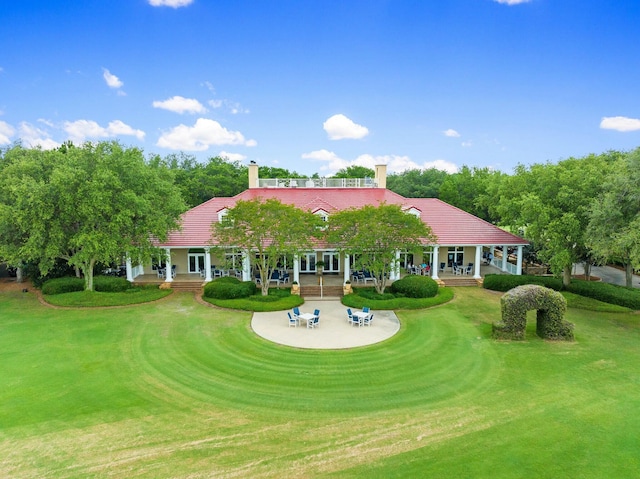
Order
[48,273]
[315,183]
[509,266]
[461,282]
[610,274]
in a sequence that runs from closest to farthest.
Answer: [48,273] → [461,282] → [509,266] → [610,274] → [315,183]

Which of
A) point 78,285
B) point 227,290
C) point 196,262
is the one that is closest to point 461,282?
point 227,290

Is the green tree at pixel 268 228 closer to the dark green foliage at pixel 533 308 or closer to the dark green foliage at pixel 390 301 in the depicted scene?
the dark green foliage at pixel 390 301

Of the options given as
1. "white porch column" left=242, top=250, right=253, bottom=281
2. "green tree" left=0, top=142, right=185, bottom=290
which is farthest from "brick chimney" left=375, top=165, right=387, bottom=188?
"green tree" left=0, top=142, right=185, bottom=290

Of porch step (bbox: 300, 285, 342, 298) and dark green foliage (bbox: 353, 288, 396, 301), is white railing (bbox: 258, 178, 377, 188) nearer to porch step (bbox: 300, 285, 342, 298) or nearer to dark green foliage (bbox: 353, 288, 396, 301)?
porch step (bbox: 300, 285, 342, 298)

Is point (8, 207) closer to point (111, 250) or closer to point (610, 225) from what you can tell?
point (111, 250)

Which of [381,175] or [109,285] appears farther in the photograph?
[381,175]

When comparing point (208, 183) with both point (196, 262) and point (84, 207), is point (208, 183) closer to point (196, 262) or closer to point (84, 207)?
point (196, 262)

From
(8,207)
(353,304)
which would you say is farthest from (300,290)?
(8,207)

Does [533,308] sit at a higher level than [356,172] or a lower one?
lower
